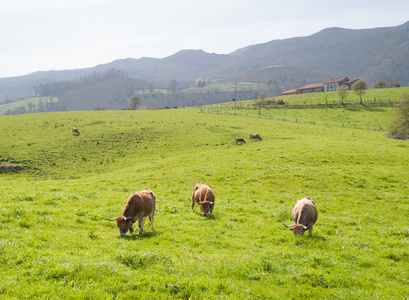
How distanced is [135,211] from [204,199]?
5.10m

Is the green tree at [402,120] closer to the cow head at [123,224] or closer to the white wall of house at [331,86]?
the cow head at [123,224]

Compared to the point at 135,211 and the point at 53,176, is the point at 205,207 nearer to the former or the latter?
the point at 135,211

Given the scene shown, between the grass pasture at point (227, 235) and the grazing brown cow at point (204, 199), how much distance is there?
54 cm

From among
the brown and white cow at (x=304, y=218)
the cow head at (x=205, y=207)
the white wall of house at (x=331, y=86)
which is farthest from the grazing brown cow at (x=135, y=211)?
the white wall of house at (x=331, y=86)

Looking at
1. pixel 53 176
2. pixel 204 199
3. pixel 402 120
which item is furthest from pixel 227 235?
pixel 402 120

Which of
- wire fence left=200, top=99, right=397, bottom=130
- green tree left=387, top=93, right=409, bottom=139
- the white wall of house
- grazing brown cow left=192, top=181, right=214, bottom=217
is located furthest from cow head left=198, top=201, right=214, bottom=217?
the white wall of house

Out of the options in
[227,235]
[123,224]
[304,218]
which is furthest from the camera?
[304,218]

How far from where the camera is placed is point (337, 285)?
8258mm

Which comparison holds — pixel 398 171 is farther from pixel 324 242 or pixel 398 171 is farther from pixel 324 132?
pixel 324 132

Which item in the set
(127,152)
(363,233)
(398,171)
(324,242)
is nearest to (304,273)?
(324,242)

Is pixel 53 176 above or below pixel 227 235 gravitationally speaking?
below

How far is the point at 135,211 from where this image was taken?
11.5 meters

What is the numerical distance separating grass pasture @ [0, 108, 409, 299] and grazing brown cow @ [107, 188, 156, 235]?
0.60 m

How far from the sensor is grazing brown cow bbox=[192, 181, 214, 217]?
15109 millimetres
